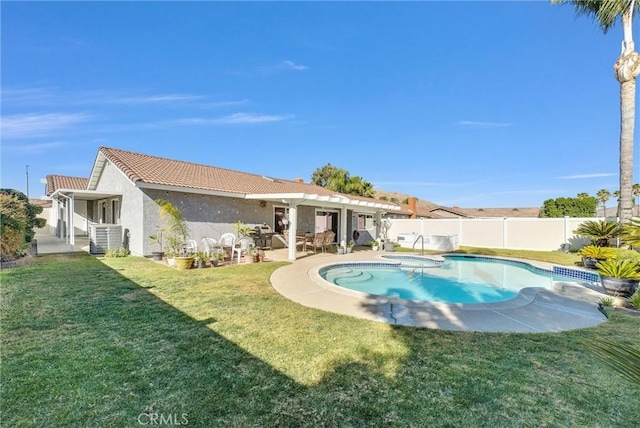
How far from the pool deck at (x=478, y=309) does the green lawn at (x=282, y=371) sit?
0.38 metres

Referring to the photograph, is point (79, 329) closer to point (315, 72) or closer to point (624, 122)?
point (315, 72)

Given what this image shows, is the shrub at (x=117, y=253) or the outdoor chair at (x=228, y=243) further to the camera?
the outdoor chair at (x=228, y=243)

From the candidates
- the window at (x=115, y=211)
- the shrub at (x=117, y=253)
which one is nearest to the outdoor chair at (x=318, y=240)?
the shrub at (x=117, y=253)

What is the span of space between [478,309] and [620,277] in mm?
4365

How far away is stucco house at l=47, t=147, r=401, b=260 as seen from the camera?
13375 mm

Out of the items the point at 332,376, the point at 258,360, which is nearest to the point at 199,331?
the point at 258,360

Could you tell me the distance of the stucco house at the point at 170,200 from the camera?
13.4 m

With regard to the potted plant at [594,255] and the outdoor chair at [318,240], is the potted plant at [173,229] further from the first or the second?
the potted plant at [594,255]

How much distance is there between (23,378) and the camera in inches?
143

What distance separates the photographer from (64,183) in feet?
74.5

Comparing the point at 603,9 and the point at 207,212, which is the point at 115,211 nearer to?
the point at 207,212

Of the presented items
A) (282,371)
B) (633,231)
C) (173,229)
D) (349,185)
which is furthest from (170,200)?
(349,185)

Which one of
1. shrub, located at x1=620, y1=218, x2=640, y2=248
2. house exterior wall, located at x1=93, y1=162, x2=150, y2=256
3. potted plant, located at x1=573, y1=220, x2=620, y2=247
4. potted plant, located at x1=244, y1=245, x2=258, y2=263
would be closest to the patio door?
potted plant, located at x1=244, y1=245, x2=258, y2=263

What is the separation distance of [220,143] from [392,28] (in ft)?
56.2
